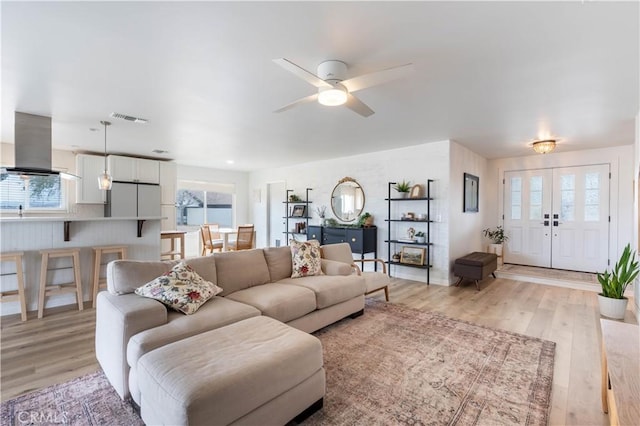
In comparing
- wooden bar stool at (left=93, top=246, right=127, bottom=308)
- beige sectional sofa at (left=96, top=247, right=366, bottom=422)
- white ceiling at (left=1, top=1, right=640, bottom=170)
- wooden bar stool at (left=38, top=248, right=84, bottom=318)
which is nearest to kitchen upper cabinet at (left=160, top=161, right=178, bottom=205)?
white ceiling at (left=1, top=1, right=640, bottom=170)

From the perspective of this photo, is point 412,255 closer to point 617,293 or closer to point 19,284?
point 617,293

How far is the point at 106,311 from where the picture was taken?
218 centimetres

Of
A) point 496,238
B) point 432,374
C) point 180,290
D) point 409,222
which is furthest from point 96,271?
point 496,238

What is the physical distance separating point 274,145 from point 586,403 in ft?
16.3

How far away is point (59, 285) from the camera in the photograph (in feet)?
12.3

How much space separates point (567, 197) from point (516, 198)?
847mm

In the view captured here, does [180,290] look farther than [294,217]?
No

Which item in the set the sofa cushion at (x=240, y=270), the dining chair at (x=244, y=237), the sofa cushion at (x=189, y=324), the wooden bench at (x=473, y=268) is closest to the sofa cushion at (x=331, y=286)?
the sofa cushion at (x=240, y=270)

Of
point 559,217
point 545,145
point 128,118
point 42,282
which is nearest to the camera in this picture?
point 42,282

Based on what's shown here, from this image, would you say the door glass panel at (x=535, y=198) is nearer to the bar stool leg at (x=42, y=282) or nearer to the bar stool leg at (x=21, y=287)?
the bar stool leg at (x=42, y=282)

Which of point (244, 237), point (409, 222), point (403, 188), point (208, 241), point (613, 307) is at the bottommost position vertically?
point (613, 307)

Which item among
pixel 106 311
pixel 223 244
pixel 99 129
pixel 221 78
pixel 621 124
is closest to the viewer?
pixel 106 311

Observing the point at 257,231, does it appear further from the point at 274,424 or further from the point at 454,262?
the point at 274,424

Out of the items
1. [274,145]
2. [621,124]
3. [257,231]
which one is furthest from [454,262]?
[257,231]
